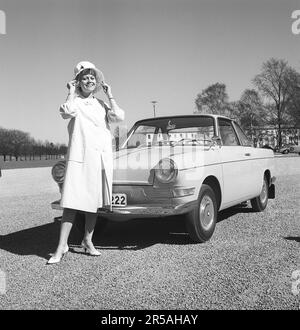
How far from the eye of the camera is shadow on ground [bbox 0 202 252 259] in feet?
15.3

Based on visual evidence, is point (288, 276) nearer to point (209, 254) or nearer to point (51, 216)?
point (209, 254)

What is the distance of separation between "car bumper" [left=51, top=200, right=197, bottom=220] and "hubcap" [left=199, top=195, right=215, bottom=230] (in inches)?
11.3

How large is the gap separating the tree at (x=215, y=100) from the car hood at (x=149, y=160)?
154 ft

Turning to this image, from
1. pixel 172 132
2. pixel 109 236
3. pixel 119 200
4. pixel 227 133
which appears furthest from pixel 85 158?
pixel 227 133

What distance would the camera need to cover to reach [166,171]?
422 centimetres

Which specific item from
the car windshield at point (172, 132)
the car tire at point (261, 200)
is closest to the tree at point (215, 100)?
the car tire at point (261, 200)

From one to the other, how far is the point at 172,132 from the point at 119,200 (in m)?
1.69

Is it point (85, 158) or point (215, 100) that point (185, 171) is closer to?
point (85, 158)

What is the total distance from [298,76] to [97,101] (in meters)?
47.8

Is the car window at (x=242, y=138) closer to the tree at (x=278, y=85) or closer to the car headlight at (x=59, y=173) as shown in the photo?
the car headlight at (x=59, y=173)

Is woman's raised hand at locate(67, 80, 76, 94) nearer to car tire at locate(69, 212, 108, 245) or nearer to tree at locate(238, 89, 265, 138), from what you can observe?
car tire at locate(69, 212, 108, 245)

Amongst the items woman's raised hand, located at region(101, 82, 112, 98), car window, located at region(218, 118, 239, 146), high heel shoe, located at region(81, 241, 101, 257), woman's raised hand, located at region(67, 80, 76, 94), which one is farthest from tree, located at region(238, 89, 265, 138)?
woman's raised hand, located at region(67, 80, 76, 94)
